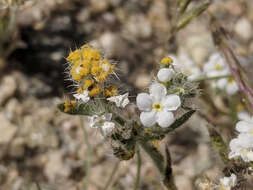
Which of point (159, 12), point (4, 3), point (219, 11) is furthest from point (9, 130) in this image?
point (219, 11)

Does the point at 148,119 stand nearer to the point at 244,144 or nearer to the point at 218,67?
the point at 244,144

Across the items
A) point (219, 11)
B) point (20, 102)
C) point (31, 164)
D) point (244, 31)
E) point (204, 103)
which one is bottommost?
point (31, 164)

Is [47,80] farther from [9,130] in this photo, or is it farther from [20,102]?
[9,130]

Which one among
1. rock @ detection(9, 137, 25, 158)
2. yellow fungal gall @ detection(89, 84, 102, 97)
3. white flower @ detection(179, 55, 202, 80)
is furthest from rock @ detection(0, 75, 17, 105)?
yellow fungal gall @ detection(89, 84, 102, 97)

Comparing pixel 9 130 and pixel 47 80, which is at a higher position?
pixel 47 80

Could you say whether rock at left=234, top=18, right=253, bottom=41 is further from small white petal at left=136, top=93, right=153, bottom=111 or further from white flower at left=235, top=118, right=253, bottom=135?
small white petal at left=136, top=93, right=153, bottom=111

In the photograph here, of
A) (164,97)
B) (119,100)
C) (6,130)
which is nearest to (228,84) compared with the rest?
(164,97)

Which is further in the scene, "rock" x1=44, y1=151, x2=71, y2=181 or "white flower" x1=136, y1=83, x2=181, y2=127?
"rock" x1=44, y1=151, x2=71, y2=181

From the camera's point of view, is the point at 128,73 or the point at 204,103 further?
the point at 128,73
